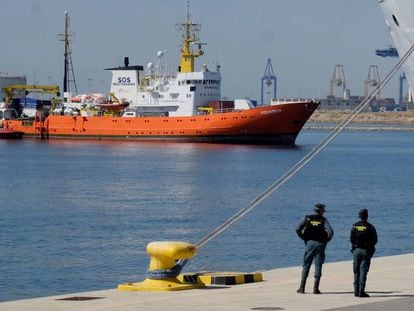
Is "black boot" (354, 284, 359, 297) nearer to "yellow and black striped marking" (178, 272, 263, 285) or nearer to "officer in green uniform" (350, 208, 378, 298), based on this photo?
"officer in green uniform" (350, 208, 378, 298)

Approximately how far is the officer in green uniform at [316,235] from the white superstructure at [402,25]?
5.54 m

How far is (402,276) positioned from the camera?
778 inches

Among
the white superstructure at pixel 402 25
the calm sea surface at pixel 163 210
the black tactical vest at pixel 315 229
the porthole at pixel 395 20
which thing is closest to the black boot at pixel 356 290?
the black tactical vest at pixel 315 229

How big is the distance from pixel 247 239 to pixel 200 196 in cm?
1675

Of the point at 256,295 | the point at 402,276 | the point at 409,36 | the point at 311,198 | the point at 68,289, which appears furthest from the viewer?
the point at 311,198

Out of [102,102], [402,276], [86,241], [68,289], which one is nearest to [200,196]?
[86,241]

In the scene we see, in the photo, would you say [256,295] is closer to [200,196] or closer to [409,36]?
[409,36]

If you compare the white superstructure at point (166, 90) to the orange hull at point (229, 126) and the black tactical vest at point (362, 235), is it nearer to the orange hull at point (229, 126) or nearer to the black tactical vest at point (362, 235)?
the orange hull at point (229, 126)

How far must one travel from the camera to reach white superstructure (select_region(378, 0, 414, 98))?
73.0 feet

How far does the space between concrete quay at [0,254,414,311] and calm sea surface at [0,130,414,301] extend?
5.70 metres

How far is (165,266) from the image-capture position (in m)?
18.7

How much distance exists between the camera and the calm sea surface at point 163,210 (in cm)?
2770

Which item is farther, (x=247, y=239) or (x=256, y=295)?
(x=247, y=239)

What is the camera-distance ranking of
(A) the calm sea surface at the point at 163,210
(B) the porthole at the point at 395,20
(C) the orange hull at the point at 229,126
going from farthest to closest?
(C) the orange hull at the point at 229,126, (A) the calm sea surface at the point at 163,210, (B) the porthole at the point at 395,20
